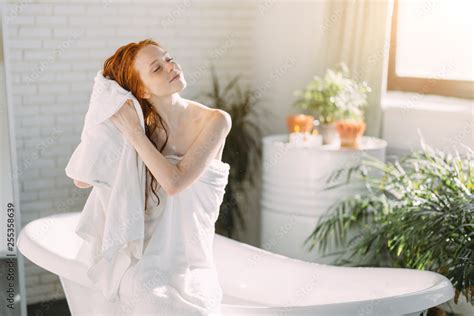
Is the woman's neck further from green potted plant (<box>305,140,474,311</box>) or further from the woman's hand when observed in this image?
green potted plant (<box>305,140,474,311</box>)

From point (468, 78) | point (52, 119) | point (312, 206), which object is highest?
point (468, 78)

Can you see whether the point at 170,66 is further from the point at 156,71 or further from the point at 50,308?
the point at 50,308

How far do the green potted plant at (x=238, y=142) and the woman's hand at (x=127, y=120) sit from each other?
1.90 m

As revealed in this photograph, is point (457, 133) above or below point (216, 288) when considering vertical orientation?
above

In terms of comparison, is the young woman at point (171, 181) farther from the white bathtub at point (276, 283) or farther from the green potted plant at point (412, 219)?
the green potted plant at point (412, 219)

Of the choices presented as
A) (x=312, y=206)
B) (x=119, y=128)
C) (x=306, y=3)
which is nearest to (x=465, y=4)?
(x=306, y=3)

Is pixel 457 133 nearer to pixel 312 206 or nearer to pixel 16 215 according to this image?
pixel 312 206

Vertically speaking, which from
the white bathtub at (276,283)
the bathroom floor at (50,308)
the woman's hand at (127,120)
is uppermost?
the woman's hand at (127,120)

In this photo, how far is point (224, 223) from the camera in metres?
4.69

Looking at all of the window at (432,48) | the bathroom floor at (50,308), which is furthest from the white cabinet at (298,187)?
the bathroom floor at (50,308)

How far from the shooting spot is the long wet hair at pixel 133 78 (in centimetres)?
264

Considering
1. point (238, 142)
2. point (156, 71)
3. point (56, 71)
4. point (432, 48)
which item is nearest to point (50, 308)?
point (56, 71)

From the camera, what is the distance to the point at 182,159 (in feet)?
8.44

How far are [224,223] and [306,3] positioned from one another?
4.87ft
